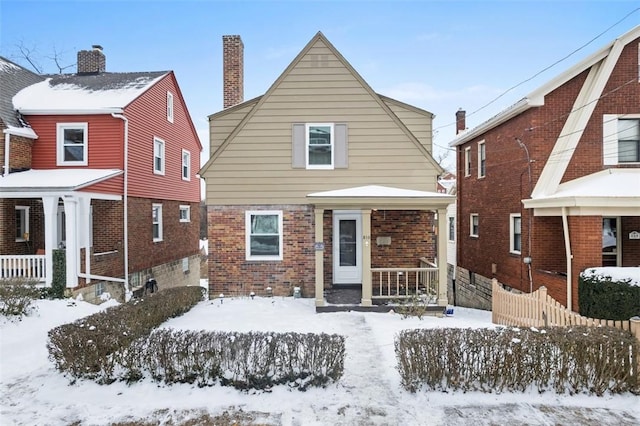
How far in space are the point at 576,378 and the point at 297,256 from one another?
7726 mm

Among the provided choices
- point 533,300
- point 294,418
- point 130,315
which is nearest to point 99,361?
point 130,315

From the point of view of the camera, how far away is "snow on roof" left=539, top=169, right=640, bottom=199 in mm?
9586

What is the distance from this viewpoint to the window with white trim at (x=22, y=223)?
12.9 metres

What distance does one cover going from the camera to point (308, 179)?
1158cm

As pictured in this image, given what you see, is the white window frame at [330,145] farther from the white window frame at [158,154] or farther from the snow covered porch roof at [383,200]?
the white window frame at [158,154]

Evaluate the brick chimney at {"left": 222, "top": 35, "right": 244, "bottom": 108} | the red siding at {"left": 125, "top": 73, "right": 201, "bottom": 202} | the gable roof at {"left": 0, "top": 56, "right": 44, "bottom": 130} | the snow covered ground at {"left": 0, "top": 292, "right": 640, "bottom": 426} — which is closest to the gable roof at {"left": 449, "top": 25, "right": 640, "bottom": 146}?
the snow covered ground at {"left": 0, "top": 292, "right": 640, "bottom": 426}

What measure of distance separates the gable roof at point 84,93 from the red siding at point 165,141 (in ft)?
1.56

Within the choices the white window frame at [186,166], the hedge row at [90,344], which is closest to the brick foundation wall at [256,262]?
the hedge row at [90,344]

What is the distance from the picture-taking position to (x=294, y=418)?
4.57m

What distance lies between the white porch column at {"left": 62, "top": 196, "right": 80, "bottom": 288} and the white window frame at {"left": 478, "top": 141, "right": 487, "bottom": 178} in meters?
14.9

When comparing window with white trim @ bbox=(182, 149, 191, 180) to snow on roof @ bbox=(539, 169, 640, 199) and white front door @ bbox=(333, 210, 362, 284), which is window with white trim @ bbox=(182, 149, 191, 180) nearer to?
white front door @ bbox=(333, 210, 362, 284)

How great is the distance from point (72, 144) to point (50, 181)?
2.80m

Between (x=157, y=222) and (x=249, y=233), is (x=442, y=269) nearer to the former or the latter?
(x=249, y=233)

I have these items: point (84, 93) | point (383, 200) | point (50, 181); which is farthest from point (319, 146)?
point (84, 93)
